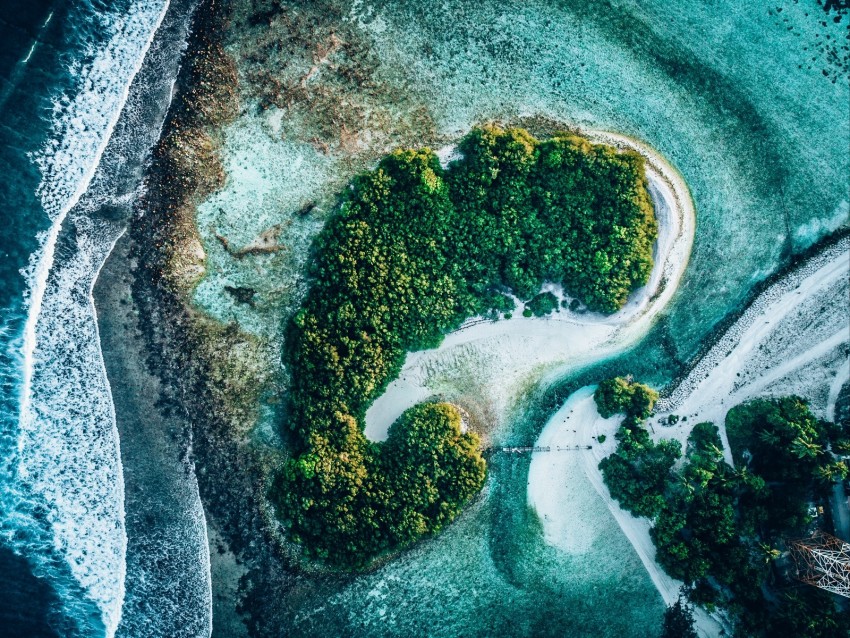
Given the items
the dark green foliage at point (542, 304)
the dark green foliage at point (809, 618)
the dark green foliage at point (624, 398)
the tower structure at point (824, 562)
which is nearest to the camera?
the dark green foliage at point (809, 618)

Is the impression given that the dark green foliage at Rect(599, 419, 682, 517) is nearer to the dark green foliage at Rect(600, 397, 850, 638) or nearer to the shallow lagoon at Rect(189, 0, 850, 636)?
the dark green foliage at Rect(600, 397, 850, 638)

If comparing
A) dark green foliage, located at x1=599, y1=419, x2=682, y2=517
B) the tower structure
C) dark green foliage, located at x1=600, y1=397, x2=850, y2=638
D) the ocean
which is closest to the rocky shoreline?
the ocean

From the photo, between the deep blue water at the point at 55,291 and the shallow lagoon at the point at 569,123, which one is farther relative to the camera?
the shallow lagoon at the point at 569,123

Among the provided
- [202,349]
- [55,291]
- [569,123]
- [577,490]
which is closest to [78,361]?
[55,291]

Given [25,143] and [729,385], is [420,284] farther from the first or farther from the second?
[25,143]

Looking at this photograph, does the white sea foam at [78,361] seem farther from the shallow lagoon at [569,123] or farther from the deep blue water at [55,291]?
the shallow lagoon at [569,123]

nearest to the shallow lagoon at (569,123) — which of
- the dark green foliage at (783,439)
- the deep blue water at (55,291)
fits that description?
the dark green foliage at (783,439)
